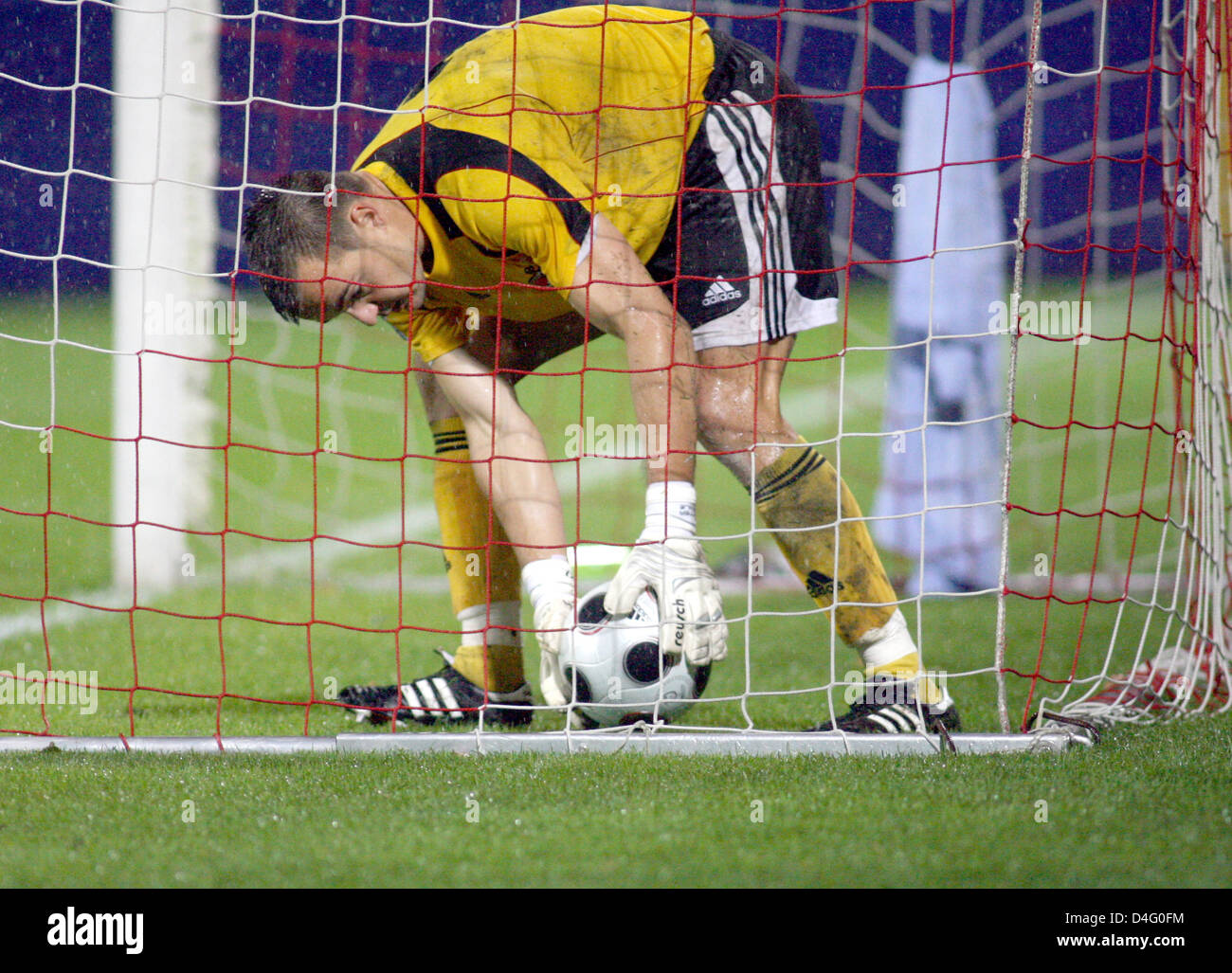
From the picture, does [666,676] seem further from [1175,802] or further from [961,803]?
[1175,802]

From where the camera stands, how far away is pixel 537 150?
2.76m

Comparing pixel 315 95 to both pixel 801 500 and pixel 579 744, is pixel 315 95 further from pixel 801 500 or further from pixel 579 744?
pixel 579 744

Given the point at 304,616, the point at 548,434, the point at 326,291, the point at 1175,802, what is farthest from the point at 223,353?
the point at 1175,802

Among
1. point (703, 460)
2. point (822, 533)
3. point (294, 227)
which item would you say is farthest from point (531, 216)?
point (703, 460)

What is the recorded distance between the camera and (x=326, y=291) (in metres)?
2.83

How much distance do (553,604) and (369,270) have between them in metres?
0.84

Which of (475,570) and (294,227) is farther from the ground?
(294,227)

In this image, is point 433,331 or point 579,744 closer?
point 579,744

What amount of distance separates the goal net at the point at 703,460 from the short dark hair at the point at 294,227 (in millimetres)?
123

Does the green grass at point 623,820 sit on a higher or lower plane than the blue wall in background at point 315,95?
lower

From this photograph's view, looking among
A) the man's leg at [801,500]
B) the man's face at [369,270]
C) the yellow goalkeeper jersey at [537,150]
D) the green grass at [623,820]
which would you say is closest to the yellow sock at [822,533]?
the man's leg at [801,500]

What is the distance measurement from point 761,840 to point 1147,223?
35.2 ft

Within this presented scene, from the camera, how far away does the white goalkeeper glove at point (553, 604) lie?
9.29 feet

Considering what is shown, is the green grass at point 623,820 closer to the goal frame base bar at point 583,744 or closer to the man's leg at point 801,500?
the goal frame base bar at point 583,744
